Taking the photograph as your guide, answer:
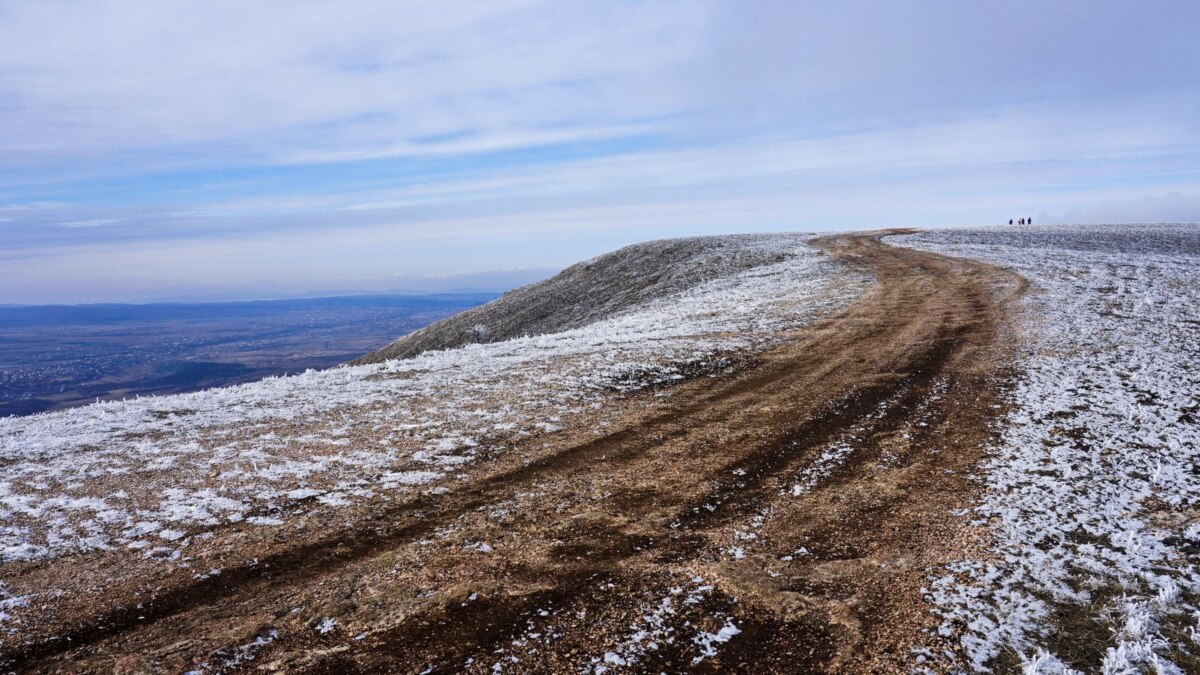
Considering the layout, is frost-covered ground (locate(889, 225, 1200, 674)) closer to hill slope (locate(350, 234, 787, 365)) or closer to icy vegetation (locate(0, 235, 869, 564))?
icy vegetation (locate(0, 235, 869, 564))

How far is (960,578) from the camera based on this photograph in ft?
23.5

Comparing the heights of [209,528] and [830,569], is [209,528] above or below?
above

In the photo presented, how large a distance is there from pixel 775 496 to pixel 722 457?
1781 millimetres

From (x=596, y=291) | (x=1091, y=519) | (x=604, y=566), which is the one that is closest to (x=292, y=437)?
(x=604, y=566)

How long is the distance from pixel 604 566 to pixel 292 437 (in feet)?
27.0

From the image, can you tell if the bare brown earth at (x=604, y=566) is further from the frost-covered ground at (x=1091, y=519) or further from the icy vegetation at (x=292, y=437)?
the icy vegetation at (x=292, y=437)

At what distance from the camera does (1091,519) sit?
8555 mm

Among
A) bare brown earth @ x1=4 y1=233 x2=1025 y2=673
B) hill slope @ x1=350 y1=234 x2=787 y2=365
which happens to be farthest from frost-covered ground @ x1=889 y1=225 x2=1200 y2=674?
hill slope @ x1=350 y1=234 x2=787 y2=365

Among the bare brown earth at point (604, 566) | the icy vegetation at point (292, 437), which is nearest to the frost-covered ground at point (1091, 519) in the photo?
the bare brown earth at point (604, 566)

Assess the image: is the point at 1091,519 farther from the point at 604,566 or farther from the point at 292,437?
the point at 292,437

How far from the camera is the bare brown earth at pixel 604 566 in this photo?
614cm

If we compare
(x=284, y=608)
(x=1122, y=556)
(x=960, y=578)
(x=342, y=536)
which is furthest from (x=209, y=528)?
(x=1122, y=556)

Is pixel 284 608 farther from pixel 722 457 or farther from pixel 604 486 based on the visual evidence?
pixel 722 457

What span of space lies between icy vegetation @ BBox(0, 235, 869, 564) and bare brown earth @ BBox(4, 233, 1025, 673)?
2.98 ft
